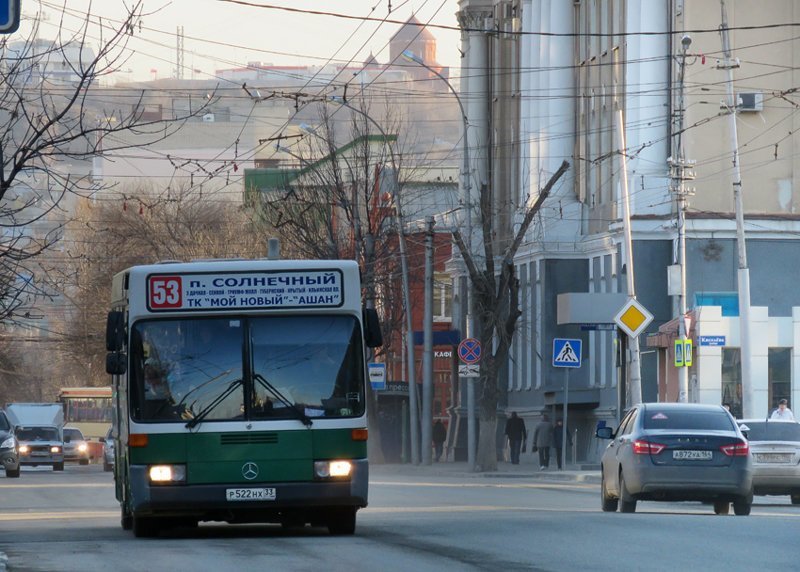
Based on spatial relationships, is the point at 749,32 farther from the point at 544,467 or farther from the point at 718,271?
the point at 544,467

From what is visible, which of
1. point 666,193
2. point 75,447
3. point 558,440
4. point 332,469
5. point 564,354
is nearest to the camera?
point 332,469

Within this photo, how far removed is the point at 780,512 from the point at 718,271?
24.9m

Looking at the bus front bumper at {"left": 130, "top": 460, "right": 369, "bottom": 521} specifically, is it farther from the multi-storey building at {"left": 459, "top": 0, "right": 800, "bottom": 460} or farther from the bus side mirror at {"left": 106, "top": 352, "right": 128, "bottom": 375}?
the multi-storey building at {"left": 459, "top": 0, "right": 800, "bottom": 460}

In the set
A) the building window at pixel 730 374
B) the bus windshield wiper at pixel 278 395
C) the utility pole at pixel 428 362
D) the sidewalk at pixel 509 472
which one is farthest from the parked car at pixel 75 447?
the bus windshield wiper at pixel 278 395

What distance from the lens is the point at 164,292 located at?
17.8 meters

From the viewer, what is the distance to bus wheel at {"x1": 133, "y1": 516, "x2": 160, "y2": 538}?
18.4m

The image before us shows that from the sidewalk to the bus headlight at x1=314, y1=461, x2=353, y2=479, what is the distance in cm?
2166

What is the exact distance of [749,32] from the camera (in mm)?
50219

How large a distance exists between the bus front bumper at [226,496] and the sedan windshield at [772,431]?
40.2 feet

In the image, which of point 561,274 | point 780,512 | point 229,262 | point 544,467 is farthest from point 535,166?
point 229,262

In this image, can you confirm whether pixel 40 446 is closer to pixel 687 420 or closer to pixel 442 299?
pixel 442 299

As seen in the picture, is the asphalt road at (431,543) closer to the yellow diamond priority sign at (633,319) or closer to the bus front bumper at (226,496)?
the bus front bumper at (226,496)

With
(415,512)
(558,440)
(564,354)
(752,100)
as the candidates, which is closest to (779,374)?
(558,440)

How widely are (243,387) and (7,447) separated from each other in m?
28.5
